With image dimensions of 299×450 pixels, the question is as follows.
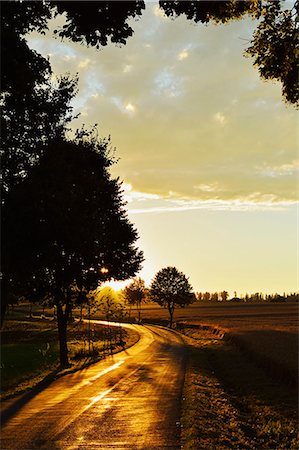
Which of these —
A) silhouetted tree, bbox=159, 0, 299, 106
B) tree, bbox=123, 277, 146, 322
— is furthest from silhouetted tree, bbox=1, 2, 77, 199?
tree, bbox=123, 277, 146, 322

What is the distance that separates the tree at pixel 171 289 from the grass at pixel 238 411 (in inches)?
3043

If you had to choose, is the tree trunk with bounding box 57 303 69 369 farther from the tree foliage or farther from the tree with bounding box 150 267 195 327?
the tree with bounding box 150 267 195 327

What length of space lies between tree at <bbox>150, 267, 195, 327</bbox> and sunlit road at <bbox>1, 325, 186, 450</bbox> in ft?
257

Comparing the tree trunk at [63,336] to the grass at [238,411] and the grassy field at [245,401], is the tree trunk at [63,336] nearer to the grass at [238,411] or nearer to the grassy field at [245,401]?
the grassy field at [245,401]

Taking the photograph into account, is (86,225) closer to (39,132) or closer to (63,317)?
(39,132)

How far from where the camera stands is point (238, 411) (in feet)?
53.8

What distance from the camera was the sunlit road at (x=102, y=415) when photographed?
12.1 m

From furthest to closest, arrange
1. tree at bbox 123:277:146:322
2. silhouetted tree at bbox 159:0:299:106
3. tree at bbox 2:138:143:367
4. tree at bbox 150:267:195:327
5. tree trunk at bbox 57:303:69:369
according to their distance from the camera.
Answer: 1. tree at bbox 123:277:146:322
2. tree at bbox 150:267:195:327
3. tree trunk at bbox 57:303:69:369
4. tree at bbox 2:138:143:367
5. silhouetted tree at bbox 159:0:299:106

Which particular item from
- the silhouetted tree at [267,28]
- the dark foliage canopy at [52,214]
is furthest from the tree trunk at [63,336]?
the silhouetted tree at [267,28]

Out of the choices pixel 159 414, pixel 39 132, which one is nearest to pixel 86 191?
pixel 39 132

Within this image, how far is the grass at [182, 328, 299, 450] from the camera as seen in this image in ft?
40.9

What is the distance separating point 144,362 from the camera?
32438 mm

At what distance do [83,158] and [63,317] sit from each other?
17044 millimetres

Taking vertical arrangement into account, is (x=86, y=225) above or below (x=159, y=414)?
above
